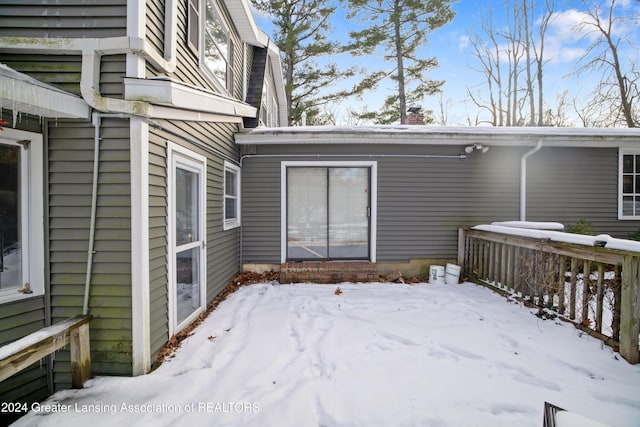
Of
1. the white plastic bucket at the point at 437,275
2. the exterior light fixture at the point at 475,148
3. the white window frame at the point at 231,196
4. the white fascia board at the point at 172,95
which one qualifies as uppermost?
the exterior light fixture at the point at 475,148

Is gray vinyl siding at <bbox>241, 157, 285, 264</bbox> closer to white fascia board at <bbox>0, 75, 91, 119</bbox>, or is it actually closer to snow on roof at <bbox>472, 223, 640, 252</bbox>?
white fascia board at <bbox>0, 75, 91, 119</bbox>

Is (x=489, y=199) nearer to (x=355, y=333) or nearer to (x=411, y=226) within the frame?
(x=411, y=226)

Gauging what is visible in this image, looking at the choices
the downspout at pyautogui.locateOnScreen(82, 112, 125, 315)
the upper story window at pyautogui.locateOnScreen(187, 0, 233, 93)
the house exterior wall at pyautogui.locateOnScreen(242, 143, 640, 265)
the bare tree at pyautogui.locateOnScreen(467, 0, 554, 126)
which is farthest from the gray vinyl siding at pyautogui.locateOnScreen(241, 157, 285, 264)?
the bare tree at pyautogui.locateOnScreen(467, 0, 554, 126)

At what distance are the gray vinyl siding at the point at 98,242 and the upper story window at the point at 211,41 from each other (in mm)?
1670

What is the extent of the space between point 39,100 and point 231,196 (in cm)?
308

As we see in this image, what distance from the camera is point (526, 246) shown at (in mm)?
3789

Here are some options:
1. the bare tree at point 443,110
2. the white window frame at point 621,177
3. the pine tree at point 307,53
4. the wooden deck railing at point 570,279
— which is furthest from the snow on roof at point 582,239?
the bare tree at point 443,110

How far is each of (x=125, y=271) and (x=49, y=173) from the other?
103cm

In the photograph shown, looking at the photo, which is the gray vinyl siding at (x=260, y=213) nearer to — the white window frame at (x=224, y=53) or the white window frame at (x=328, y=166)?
the white window frame at (x=328, y=166)

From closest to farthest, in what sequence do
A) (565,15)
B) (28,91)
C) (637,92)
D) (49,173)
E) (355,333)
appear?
1. (28,91)
2. (49,173)
3. (355,333)
4. (637,92)
5. (565,15)

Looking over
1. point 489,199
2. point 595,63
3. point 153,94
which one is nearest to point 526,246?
point 489,199

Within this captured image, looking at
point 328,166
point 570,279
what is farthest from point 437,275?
point 328,166

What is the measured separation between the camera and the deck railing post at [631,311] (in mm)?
2489

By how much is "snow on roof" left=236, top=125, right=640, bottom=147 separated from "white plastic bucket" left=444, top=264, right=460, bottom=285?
2.30 metres
